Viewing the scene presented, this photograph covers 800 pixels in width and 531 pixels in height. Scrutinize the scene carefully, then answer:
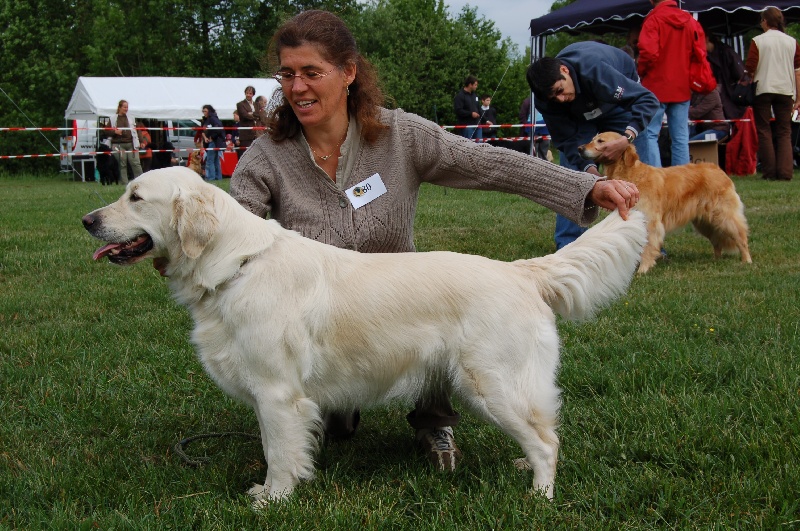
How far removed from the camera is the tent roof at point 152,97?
2323 cm

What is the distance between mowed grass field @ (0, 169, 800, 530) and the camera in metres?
2.53

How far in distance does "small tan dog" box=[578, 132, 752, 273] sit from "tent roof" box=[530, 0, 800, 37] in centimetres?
774

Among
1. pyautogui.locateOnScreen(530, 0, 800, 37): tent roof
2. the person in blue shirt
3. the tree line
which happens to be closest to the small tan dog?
the person in blue shirt

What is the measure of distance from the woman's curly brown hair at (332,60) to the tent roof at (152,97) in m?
21.2

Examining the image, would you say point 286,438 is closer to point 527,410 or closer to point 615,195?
point 527,410

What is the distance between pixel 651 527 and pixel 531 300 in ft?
2.85

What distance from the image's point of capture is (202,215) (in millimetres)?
2717

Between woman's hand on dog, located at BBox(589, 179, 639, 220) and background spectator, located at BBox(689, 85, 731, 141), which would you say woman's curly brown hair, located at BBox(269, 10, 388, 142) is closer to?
woman's hand on dog, located at BBox(589, 179, 639, 220)

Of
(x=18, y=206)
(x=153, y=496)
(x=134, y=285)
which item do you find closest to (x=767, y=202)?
(x=134, y=285)

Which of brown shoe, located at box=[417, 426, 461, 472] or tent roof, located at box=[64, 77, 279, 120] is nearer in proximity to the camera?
brown shoe, located at box=[417, 426, 461, 472]

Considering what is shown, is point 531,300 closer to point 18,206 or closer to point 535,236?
point 535,236

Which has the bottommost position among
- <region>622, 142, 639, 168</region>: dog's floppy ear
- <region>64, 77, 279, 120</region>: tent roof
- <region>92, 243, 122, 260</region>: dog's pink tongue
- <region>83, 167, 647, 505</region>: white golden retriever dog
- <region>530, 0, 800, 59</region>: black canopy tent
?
<region>83, 167, 647, 505</region>: white golden retriever dog

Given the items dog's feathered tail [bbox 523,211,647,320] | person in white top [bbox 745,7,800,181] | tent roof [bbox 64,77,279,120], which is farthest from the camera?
tent roof [bbox 64,77,279,120]

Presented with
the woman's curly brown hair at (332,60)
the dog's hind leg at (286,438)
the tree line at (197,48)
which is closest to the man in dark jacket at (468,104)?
the tree line at (197,48)
